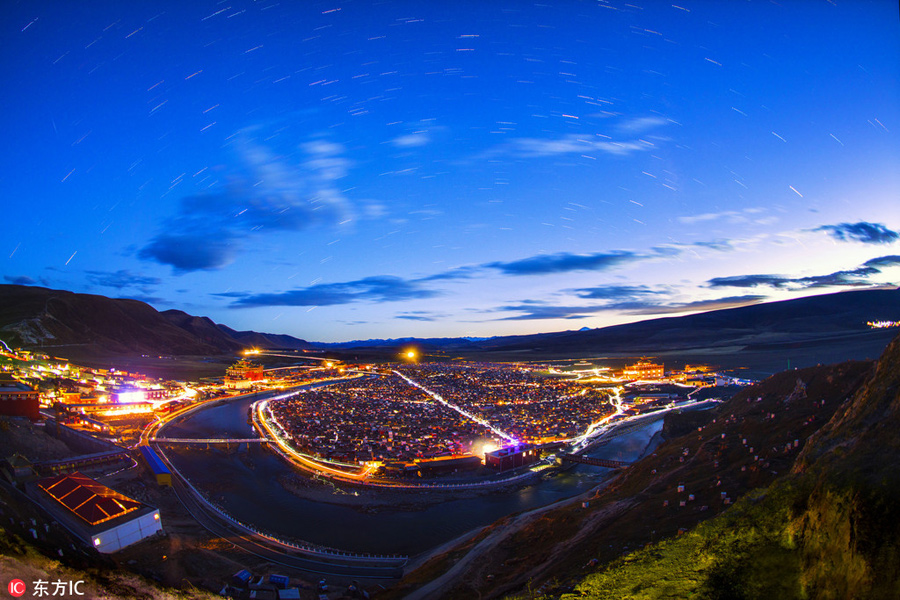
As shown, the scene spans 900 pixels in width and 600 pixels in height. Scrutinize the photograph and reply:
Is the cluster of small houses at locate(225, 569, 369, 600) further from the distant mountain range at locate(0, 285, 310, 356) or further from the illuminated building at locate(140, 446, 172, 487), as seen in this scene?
the distant mountain range at locate(0, 285, 310, 356)

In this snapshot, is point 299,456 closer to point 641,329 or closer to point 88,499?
point 88,499

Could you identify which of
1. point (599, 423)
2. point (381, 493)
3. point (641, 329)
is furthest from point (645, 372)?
point (641, 329)

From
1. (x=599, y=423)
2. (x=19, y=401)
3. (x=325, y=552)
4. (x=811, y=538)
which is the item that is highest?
(x=19, y=401)

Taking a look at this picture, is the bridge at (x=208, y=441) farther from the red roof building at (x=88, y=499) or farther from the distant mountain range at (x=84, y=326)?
the distant mountain range at (x=84, y=326)

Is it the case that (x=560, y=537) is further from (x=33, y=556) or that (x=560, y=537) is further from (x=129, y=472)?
(x=129, y=472)

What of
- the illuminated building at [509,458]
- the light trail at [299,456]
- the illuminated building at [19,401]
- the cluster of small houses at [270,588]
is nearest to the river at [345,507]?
the light trail at [299,456]

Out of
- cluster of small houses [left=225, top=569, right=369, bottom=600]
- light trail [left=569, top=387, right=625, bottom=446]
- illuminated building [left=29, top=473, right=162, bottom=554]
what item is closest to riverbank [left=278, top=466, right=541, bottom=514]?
cluster of small houses [left=225, top=569, right=369, bottom=600]

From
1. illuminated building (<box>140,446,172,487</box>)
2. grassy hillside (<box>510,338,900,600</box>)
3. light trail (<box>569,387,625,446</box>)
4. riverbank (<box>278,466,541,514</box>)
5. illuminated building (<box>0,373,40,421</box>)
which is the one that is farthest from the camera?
light trail (<box>569,387,625,446</box>)
